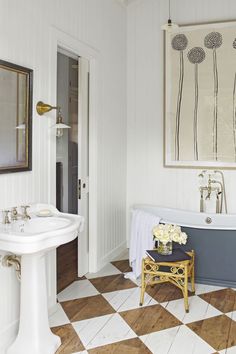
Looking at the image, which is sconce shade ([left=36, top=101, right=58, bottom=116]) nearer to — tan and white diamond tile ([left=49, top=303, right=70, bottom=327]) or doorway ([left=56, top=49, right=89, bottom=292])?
doorway ([left=56, top=49, right=89, bottom=292])

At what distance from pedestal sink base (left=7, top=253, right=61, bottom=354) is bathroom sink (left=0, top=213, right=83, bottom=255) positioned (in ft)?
0.68

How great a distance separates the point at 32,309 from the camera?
2.44 meters

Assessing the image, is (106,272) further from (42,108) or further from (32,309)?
(42,108)

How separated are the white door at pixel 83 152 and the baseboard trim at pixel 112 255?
235 mm

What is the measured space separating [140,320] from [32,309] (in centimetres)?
96

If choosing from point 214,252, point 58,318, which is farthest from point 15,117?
point 214,252

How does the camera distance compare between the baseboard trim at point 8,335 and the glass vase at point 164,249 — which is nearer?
the baseboard trim at point 8,335

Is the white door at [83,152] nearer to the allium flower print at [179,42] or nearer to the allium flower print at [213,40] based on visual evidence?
the allium flower print at [179,42]

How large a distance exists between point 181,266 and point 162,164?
73.7 inches

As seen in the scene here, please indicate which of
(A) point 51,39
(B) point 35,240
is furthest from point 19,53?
(B) point 35,240

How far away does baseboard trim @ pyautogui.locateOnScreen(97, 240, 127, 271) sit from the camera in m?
4.20

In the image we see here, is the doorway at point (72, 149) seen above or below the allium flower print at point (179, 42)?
below

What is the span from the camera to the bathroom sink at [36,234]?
214 cm

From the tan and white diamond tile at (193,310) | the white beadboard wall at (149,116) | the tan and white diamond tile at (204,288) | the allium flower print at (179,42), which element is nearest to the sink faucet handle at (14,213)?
the tan and white diamond tile at (193,310)
